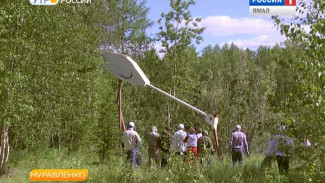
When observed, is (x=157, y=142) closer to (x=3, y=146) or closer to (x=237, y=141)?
(x=237, y=141)

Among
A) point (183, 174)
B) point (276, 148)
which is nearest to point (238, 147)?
point (276, 148)

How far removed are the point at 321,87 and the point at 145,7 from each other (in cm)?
2695

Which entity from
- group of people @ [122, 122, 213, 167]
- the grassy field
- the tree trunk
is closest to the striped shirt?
group of people @ [122, 122, 213, 167]

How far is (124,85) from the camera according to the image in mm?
30016

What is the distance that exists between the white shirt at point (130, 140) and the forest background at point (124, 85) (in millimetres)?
1021


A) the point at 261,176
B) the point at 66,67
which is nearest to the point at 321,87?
the point at 261,176

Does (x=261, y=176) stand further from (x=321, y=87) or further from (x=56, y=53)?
(x=56, y=53)

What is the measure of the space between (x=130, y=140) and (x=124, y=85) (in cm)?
1647

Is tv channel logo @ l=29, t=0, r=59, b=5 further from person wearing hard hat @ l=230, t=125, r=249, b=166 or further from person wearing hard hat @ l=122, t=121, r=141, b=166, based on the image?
person wearing hard hat @ l=230, t=125, r=249, b=166

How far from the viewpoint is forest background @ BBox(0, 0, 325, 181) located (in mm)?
7398

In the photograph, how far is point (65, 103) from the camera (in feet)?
50.1

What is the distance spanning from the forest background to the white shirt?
3.35ft

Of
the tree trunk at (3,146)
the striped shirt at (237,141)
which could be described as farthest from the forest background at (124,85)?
the striped shirt at (237,141)

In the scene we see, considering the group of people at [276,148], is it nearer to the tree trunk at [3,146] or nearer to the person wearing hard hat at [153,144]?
the person wearing hard hat at [153,144]
